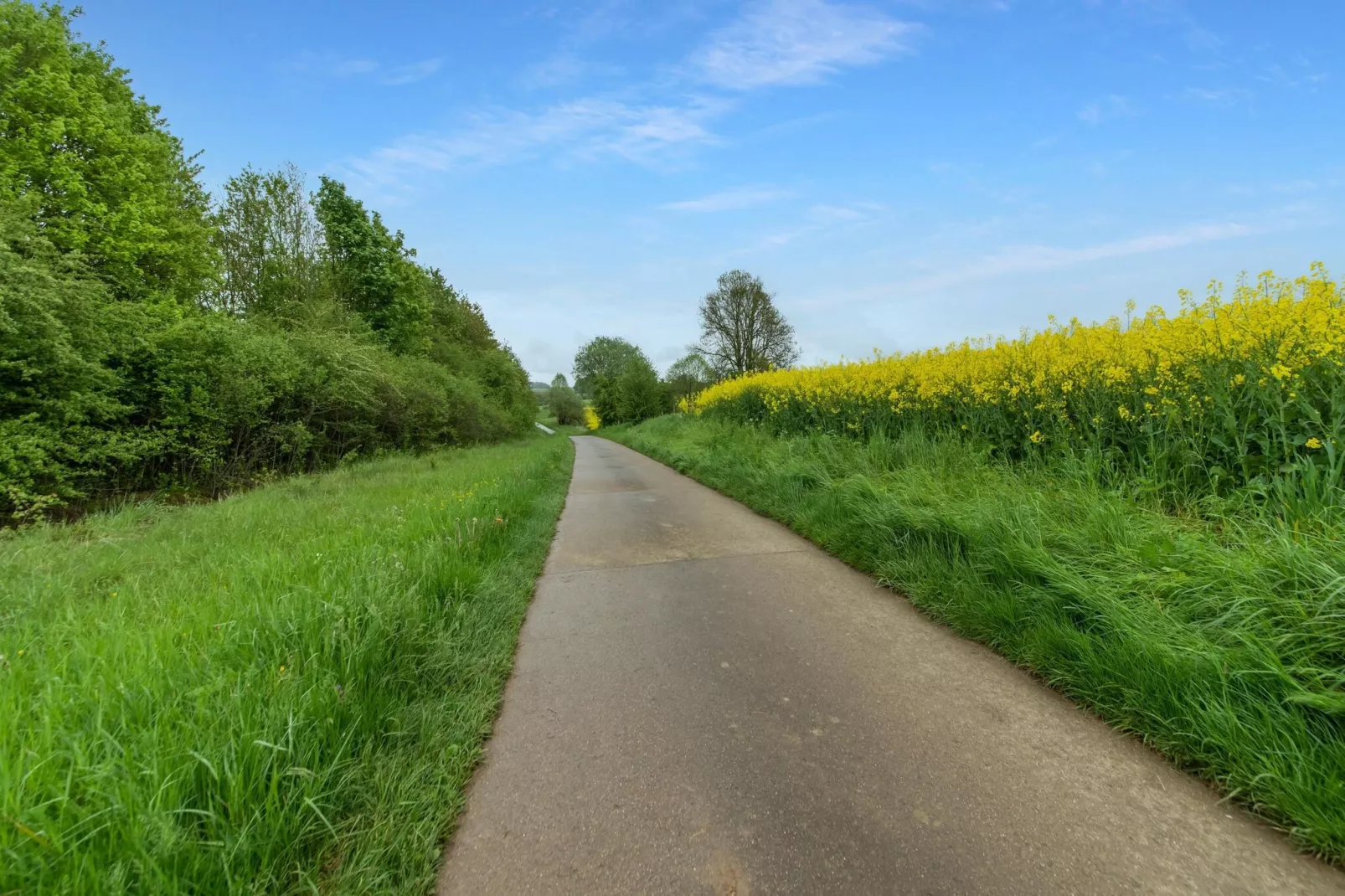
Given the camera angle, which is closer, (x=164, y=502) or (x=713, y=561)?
(x=713, y=561)

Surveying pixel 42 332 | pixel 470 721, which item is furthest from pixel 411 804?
pixel 42 332

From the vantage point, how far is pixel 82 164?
425 inches

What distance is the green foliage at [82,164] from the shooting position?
396 inches

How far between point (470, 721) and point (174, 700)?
1066 millimetres

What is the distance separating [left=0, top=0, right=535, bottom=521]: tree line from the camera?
722 cm

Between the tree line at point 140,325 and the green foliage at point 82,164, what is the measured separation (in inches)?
1.6

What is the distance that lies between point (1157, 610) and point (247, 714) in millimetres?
3950

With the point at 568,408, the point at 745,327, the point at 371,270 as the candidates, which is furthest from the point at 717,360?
the point at 568,408

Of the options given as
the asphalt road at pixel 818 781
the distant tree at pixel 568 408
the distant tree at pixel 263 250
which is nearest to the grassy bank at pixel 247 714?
the asphalt road at pixel 818 781

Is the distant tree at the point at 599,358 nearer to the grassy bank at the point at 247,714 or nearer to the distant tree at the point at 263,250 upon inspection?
the distant tree at the point at 263,250

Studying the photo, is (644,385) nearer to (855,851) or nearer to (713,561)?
(713,561)

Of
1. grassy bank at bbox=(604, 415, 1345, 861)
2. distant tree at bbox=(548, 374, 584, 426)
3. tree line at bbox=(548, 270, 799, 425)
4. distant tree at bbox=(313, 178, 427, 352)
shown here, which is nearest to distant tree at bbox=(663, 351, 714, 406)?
tree line at bbox=(548, 270, 799, 425)

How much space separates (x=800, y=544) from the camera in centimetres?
529

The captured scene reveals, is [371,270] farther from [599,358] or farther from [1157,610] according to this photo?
[599,358]
